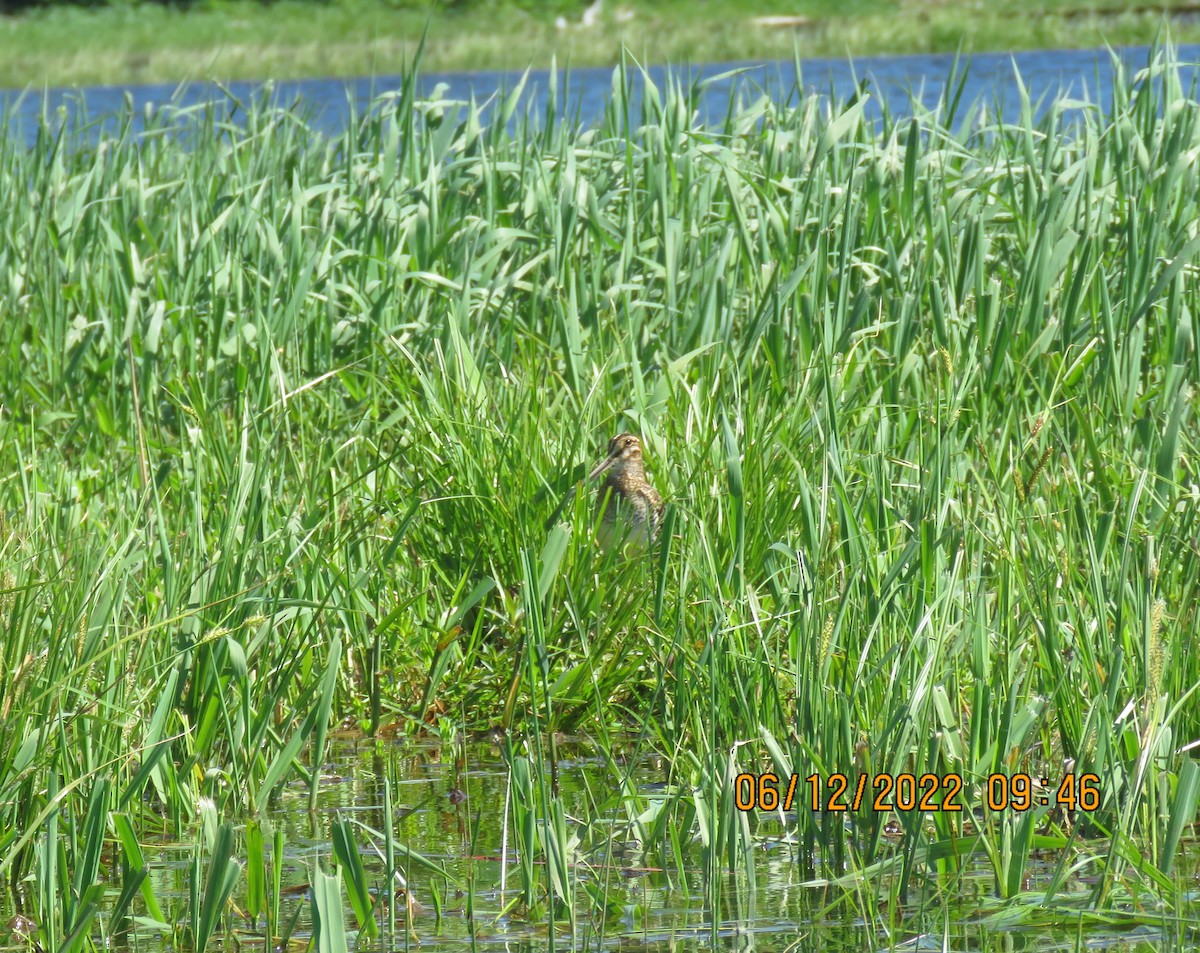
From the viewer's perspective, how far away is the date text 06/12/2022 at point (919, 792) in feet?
7.91

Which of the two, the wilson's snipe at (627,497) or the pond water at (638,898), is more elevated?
the wilson's snipe at (627,497)

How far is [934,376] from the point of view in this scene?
4.14m

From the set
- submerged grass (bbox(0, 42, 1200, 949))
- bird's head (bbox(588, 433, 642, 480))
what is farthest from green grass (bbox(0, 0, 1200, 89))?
bird's head (bbox(588, 433, 642, 480))

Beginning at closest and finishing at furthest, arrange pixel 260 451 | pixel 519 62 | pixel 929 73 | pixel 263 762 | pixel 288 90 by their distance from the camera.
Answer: pixel 263 762 → pixel 260 451 → pixel 929 73 → pixel 288 90 → pixel 519 62

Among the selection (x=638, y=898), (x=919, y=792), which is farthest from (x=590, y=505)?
(x=919, y=792)

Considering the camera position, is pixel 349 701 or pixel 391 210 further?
pixel 391 210

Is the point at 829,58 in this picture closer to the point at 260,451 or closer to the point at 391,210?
the point at 391,210

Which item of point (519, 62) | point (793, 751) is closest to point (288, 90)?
point (519, 62)

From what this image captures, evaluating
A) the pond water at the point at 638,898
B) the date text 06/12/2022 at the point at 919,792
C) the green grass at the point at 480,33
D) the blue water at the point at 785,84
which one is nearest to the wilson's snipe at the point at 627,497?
the pond water at the point at 638,898

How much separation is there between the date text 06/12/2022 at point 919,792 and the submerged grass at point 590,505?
0.01m

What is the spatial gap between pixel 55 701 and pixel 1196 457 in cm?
222

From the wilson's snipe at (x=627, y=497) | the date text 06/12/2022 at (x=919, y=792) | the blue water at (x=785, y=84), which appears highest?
the blue water at (x=785, y=84)

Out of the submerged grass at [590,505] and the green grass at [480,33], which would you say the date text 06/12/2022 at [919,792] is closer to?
the submerged grass at [590,505]

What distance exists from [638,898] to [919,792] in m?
0.45
